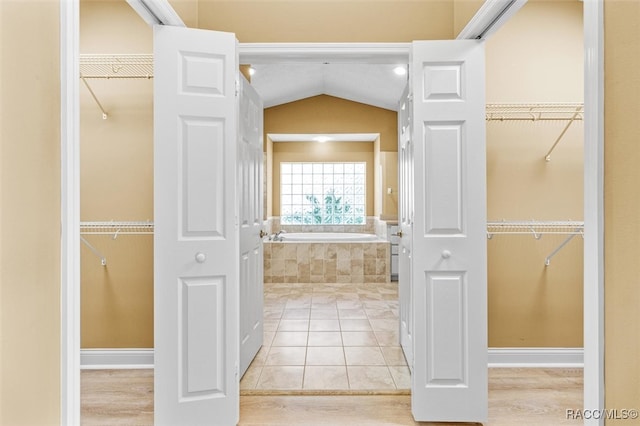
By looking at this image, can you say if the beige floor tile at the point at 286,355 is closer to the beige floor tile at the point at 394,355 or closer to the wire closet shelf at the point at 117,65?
the beige floor tile at the point at 394,355

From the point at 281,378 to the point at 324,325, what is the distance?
1.20 m

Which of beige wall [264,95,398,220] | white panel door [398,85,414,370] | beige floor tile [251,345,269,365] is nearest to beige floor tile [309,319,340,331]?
beige floor tile [251,345,269,365]

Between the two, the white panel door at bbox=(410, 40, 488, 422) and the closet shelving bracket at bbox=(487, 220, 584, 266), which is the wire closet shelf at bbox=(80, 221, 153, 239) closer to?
the white panel door at bbox=(410, 40, 488, 422)

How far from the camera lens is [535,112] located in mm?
2760

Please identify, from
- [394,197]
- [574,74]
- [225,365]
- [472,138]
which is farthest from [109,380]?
[394,197]

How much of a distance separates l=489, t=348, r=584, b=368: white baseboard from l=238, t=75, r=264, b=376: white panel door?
1.80 metres

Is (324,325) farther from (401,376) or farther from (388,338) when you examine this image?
(401,376)

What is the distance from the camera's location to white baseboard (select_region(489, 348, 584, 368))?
2.75 meters

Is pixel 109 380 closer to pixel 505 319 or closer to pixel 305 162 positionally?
pixel 505 319

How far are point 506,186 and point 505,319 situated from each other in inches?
38.9

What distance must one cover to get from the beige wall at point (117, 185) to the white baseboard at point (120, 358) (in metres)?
0.05

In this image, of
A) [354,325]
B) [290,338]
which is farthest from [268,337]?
[354,325]

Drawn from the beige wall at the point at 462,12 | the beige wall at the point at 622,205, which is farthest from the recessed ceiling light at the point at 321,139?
the beige wall at the point at 622,205

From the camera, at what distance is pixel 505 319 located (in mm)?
2764
